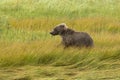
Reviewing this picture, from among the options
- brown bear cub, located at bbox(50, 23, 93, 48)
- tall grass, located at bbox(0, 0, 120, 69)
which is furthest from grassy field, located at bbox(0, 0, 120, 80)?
brown bear cub, located at bbox(50, 23, 93, 48)

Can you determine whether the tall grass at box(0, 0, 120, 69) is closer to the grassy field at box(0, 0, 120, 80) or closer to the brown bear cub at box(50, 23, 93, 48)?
the grassy field at box(0, 0, 120, 80)

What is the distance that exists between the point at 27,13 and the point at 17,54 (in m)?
7.88

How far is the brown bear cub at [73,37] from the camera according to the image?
9.88 m

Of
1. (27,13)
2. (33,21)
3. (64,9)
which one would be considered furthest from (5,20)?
(64,9)

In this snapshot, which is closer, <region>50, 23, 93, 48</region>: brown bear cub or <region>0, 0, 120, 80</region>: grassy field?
<region>0, 0, 120, 80</region>: grassy field

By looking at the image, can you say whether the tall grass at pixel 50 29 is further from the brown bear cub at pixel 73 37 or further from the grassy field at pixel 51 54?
the brown bear cub at pixel 73 37

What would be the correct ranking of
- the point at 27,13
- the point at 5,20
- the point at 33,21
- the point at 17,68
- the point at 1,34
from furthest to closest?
the point at 27,13
the point at 33,21
the point at 5,20
the point at 1,34
the point at 17,68

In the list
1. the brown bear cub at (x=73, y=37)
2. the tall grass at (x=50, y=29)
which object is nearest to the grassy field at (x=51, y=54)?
the tall grass at (x=50, y=29)

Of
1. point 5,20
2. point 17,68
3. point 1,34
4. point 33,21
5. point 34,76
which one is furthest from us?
point 33,21

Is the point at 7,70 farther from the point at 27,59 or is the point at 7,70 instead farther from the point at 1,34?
the point at 1,34

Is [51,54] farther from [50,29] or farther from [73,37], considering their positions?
[50,29]

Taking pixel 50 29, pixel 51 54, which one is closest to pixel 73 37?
pixel 51 54

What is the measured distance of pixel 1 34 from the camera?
10.9 metres

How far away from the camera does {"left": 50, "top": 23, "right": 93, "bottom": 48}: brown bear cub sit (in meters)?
9.88
